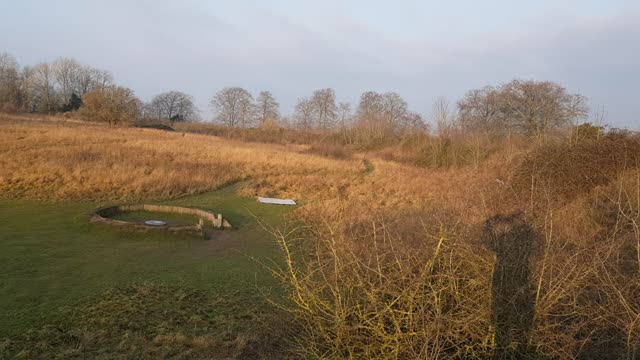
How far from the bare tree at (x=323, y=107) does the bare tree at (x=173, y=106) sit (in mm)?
26313

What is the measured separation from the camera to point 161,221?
1106 cm

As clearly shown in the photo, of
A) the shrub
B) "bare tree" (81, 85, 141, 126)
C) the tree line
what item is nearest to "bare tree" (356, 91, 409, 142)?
the tree line

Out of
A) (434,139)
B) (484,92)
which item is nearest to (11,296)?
(434,139)

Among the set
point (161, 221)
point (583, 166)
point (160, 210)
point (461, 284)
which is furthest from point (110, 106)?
point (461, 284)

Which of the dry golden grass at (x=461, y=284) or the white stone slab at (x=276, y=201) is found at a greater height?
the dry golden grass at (x=461, y=284)

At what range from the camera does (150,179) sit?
601 inches

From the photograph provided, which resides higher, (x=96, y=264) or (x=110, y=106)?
(x=110, y=106)

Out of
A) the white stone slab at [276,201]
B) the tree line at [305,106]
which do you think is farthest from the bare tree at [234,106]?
the white stone slab at [276,201]

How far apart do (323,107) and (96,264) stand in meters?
65.1

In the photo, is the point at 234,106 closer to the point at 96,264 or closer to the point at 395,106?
the point at 395,106

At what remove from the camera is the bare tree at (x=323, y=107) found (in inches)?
2785

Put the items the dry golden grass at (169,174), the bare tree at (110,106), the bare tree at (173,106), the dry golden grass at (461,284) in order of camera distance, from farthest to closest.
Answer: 1. the bare tree at (173,106)
2. the bare tree at (110,106)
3. the dry golden grass at (169,174)
4. the dry golden grass at (461,284)

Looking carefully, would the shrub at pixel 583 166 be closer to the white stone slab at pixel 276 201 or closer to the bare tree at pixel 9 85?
the white stone slab at pixel 276 201

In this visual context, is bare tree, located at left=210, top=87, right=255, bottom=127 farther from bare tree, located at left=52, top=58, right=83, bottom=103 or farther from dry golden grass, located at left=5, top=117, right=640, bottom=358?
dry golden grass, located at left=5, top=117, right=640, bottom=358
